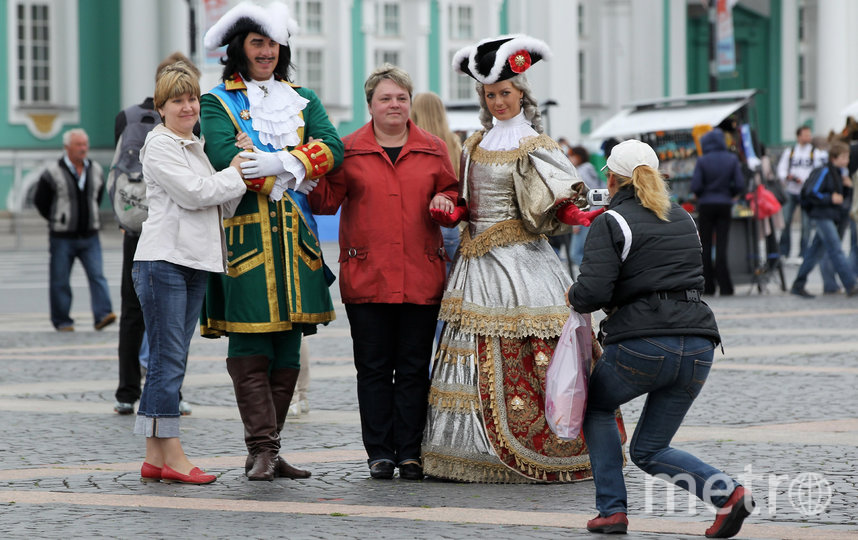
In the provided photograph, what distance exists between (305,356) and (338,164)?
2.17 m

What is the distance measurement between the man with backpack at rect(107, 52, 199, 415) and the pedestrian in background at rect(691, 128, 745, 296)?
8425 millimetres

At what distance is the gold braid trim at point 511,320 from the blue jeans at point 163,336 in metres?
1.13

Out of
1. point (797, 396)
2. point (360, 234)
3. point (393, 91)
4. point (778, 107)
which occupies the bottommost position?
point (797, 396)

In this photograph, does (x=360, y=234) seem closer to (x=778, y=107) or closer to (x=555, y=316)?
(x=555, y=316)

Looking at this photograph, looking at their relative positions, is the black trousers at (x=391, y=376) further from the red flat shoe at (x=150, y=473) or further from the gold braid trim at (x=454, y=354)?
the red flat shoe at (x=150, y=473)

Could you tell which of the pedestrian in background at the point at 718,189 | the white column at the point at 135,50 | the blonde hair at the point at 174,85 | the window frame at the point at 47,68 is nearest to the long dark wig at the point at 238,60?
the blonde hair at the point at 174,85

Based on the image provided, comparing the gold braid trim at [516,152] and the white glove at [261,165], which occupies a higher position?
the gold braid trim at [516,152]

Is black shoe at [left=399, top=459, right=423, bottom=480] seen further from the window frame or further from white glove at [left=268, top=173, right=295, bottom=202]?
the window frame

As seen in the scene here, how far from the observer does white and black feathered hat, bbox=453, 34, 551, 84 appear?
6.18 m

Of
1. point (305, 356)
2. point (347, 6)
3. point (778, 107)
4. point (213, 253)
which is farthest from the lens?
point (778, 107)

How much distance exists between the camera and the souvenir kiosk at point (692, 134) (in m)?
16.3

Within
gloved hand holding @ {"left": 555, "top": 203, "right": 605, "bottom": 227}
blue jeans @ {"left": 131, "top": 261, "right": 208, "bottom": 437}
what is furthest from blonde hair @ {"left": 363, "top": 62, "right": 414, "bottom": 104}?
blue jeans @ {"left": 131, "top": 261, "right": 208, "bottom": 437}

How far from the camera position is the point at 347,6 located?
3562 cm

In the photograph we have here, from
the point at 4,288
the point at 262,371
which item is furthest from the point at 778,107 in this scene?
the point at 262,371
